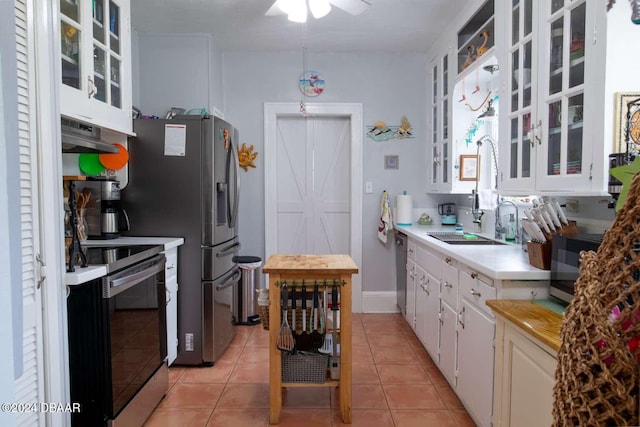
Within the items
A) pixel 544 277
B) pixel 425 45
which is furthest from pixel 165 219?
pixel 425 45

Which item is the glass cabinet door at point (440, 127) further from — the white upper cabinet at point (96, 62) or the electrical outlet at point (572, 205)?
the white upper cabinet at point (96, 62)

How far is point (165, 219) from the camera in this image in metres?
2.66

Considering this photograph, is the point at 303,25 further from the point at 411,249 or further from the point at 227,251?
the point at 411,249

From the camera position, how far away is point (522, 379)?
135cm

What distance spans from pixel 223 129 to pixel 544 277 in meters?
2.31

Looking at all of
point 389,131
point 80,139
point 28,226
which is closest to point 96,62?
point 80,139

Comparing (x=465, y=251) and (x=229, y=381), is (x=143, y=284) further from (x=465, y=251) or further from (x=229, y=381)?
(x=465, y=251)

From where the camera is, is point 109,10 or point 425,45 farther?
point 425,45

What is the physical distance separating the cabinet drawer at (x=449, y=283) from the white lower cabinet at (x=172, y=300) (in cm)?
176

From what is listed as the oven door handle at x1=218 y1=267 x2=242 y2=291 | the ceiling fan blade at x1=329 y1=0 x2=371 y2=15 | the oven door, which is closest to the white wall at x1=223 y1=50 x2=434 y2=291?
the oven door handle at x1=218 y1=267 x2=242 y2=291

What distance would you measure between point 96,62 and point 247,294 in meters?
2.29

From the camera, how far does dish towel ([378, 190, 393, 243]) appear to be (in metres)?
3.77

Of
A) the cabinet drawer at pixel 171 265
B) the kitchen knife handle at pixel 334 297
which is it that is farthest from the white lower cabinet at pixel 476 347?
the cabinet drawer at pixel 171 265

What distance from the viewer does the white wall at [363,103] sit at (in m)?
3.83
